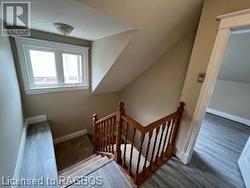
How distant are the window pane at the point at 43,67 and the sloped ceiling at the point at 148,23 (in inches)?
43.9

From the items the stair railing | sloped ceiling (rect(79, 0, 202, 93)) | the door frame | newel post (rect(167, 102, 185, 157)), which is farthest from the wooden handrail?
sloped ceiling (rect(79, 0, 202, 93))

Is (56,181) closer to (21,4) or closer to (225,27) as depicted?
(21,4)

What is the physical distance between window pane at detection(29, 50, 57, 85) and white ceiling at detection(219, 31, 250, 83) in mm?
3680

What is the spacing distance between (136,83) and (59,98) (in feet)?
6.45

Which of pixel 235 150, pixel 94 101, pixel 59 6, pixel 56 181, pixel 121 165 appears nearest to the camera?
pixel 59 6

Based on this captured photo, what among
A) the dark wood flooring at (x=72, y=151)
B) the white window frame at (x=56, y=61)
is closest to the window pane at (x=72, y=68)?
the white window frame at (x=56, y=61)

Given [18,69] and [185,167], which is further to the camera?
[18,69]

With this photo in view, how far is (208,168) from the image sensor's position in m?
1.90

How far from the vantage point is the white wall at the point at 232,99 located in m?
3.65

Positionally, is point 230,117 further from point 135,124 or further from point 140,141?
point 135,124

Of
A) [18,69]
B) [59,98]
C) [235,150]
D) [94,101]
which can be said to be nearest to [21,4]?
[18,69]

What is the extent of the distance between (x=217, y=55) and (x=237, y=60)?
230cm

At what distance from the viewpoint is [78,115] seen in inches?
127

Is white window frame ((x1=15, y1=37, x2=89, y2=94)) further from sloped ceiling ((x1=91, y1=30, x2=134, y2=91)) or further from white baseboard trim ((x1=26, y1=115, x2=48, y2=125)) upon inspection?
white baseboard trim ((x1=26, y1=115, x2=48, y2=125))
